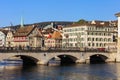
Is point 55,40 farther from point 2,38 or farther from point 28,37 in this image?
point 2,38

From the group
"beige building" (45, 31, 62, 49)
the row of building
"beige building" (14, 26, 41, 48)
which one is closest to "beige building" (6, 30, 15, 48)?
the row of building

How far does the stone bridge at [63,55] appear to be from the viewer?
3196 inches

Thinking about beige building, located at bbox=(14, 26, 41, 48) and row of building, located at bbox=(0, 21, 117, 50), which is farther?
beige building, located at bbox=(14, 26, 41, 48)

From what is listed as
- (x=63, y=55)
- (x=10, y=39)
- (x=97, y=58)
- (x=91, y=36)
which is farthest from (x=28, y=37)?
(x=63, y=55)

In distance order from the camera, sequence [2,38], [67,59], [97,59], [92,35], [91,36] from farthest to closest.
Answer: [2,38] → [92,35] → [91,36] → [97,59] → [67,59]

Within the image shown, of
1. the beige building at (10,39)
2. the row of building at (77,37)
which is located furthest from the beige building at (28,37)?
the beige building at (10,39)

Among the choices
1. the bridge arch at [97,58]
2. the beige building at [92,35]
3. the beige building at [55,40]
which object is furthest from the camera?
the beige building at [55,40]

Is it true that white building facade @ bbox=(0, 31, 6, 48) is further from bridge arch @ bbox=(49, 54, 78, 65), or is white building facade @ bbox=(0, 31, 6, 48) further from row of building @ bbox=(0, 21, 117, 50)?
bridge arch @ bbox=(49, 54, 78, 65)

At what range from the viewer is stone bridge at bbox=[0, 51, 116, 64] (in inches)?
3196

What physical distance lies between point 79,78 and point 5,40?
12223cm

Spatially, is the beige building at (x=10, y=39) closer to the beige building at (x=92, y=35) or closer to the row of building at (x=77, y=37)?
the row of building at (x=77, y=37)

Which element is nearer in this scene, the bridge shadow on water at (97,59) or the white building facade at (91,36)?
the bridge shadow on water at (97,59)

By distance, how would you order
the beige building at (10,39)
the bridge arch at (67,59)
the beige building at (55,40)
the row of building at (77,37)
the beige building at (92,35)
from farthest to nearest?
the beige building at (10,39)
the beige building at (55,40)
the row of building at (77,37)
the beige building at (92,35)
the bridge arch at (67,59)

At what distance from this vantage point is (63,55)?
315ft
